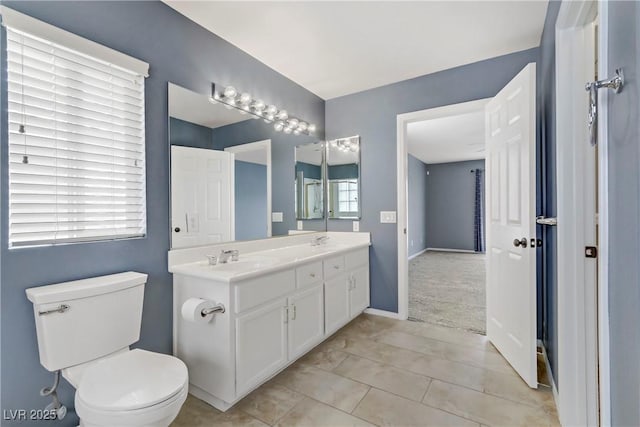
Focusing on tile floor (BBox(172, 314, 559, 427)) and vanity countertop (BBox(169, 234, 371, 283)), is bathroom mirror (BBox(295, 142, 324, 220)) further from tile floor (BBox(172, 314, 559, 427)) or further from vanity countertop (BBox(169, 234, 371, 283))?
tile floor (BBox(172, 314, 559, 427))

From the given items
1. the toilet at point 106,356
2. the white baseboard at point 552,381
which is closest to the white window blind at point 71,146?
the toilet at point 106,356

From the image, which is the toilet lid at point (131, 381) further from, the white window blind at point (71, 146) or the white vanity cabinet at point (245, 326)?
the white window blind at point (71, 146)

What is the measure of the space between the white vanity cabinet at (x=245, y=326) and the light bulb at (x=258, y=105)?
1.34 meters

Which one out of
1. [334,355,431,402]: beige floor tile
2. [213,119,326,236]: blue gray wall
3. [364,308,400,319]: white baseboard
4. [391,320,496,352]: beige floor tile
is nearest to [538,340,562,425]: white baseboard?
[391,320,496,352]: beige floor tile

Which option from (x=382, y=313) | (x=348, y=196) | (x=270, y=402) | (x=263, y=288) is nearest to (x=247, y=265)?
(x=263, y=288)

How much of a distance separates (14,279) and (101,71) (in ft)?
3.58

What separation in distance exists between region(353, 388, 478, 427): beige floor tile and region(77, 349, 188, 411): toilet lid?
100 cm

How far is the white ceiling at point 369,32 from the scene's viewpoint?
1.92 metres

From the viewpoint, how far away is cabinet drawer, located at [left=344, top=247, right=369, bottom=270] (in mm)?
2791

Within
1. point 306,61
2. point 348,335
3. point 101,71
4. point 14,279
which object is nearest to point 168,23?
point 101,71

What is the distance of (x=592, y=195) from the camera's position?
144 centimetres

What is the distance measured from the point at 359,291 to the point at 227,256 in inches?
56.8

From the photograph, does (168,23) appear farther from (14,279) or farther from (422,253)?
(422,253)

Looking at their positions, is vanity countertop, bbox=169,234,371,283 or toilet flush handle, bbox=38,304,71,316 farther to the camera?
vanity countertop, bbox=169,234,371,283
